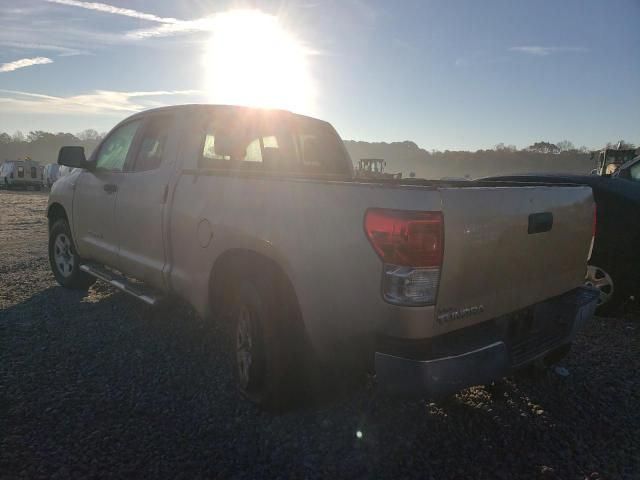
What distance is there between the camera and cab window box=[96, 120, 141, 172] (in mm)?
4203

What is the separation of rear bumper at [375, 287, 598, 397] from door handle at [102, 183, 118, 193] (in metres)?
3.14

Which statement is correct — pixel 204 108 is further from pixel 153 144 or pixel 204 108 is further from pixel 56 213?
pixel 56 213

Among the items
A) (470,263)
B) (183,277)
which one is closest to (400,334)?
(470,263)

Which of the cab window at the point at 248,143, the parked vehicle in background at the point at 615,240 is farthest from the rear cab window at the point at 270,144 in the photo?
the parked vehicle in background at the point at 615,240

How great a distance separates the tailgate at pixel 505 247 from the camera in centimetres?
194

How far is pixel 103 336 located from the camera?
153 inches

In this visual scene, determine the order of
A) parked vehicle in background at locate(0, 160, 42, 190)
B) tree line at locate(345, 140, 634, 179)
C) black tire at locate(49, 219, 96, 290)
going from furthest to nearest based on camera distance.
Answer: tree line at locate(345, 140, 634, 179), parked vehicle in background at locate(0, 160, 42, 190), black tire at locate(49, 219, 96, 290)

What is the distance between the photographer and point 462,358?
195cm

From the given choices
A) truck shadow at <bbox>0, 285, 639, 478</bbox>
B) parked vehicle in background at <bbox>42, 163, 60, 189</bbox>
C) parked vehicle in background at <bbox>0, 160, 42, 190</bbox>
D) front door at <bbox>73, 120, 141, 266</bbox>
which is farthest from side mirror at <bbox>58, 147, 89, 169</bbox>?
parked vehicle in background at <bbox>42, 163, 60, 189</bbox>

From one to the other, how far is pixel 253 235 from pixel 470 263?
1.20 metres

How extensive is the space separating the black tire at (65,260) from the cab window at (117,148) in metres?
1.07

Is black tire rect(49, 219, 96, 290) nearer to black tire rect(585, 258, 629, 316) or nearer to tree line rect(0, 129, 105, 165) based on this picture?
black tire rect(585, 258, 629, 316)

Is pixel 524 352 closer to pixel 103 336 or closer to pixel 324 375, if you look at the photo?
pixel 324 375

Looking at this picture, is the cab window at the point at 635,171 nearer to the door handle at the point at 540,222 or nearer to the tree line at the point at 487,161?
the door handle at the point at 540,222
